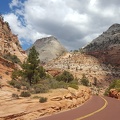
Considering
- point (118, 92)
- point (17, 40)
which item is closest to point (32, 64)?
point (118, 92)

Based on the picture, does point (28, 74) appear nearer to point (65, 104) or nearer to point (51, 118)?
point (65, 104)

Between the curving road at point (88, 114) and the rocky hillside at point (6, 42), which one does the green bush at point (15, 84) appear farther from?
the rocky hillside at point (6, 42)

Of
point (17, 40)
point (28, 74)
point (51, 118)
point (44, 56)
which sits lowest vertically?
point (51, 118)

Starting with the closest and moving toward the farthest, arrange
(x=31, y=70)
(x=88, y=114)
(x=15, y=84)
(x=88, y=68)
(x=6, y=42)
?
(x=88, y=114)
(x=15, y=84)
(x=31, y=70)
(x=6, y=42)
(x=88, y=68)

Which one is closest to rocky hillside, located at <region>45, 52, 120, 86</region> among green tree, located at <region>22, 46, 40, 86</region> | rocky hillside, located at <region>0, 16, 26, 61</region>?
rocky hillside, located at <region>0, 16, 26, 61</region>

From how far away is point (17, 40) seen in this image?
80875 mm

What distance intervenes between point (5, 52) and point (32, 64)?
28.2 meters

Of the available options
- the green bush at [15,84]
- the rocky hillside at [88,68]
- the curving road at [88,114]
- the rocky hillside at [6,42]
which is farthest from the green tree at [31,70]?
the rocky hillside at [88,68]

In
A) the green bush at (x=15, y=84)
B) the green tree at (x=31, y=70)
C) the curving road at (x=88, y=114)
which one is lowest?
the curving road at (x=88, y=114)

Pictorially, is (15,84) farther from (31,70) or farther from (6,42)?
(6,42)

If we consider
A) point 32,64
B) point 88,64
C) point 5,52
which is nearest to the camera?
point 32,64

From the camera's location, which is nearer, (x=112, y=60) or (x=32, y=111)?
(x=32, y=111)

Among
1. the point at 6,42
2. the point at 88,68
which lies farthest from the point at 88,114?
the point at 88,68

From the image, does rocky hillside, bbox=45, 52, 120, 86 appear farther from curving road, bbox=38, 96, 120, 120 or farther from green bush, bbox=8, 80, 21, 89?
curving road, bbox=38, 96, 120, 120
